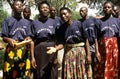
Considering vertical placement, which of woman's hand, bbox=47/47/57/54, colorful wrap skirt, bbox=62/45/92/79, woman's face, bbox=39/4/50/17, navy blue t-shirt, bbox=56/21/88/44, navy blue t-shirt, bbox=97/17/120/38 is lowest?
colorful wrap skirt, bbox=62/45/92/79

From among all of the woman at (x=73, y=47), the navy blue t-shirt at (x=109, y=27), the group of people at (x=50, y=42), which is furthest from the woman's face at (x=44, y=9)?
the navy blue t-shirt at (x=109, y=27)

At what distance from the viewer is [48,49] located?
24.5ft

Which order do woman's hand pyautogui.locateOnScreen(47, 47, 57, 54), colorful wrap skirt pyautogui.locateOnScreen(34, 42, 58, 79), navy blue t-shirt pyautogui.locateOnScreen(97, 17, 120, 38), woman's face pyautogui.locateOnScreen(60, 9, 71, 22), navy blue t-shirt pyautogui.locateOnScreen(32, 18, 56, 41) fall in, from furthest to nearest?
navy blue t-shirt pyautogui.locateOnScreen(97, 17, 120, 38) < colorful wrap skirt pyautogui.locateOnScreen(34, 42, 58, 79) < navy blue t-shirt pyautogui.locateOnScreen(32, 18, 56, 41) < woman's face pyautogui.locateOnScreen(60, 9, 71, 22) < woman's hand pyautogui.locateOnScreen(47, 47, 57, 54)

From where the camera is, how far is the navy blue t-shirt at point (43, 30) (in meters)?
7.61

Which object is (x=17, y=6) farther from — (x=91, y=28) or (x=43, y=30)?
(x=91, y=28)

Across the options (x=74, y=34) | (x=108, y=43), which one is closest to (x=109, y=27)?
(x=108, y=43)

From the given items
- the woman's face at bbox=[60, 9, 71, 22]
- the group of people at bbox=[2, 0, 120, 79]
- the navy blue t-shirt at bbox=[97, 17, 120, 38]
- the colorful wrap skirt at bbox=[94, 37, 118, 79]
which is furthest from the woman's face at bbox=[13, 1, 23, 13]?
the colorful wrap skirt at bbox=[94, 37, 118, 79]

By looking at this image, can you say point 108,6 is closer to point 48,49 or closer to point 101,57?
point 101,57

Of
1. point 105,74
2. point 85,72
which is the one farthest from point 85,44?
point 105,74

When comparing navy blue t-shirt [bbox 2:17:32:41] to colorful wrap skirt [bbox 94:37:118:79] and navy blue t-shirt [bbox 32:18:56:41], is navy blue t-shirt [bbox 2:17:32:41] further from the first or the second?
colorful wrap skirt [bbox 94:37:118:79]

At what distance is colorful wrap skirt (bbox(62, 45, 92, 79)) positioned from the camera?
7.47 m

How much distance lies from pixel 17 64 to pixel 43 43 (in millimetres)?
691

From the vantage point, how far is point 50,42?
25.5 ft

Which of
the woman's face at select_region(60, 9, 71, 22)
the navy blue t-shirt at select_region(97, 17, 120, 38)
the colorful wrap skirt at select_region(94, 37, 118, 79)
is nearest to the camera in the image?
the woman's face at select_region(60, 9, 71, 22)
